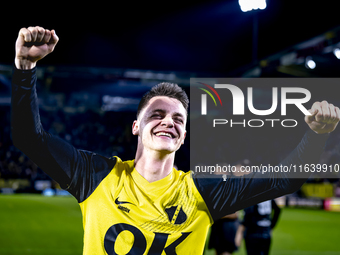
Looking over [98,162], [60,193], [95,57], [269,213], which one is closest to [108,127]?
[60,193]

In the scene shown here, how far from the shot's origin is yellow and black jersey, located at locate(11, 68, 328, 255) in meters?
1.75

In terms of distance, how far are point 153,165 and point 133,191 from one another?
193 mm

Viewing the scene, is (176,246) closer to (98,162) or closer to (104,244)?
(104,244)

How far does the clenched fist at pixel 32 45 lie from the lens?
1.61 metres

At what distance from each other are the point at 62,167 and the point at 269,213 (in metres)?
4.60

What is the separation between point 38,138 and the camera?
1.75 meters

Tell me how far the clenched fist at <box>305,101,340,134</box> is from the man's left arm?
46 millimetres

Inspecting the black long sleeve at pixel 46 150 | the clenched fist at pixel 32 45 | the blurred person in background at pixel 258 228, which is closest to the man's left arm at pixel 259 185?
the black long sleeve at pixel 46 150

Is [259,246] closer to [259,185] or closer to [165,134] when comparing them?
[259,185]

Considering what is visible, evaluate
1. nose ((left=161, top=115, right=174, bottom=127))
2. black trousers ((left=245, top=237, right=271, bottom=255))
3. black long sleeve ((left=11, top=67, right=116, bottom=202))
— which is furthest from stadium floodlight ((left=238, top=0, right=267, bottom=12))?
black long sleeve ((left=11, top=67, right=116, bottom=202))

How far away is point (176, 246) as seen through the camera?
1.89 meters

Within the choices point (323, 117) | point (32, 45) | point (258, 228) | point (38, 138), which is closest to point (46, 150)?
point (38, 138)

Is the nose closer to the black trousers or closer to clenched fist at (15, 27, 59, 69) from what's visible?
clenched fist at (15, 27, 59, 69)

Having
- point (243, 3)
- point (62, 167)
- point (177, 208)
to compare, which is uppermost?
point (243, 3)
